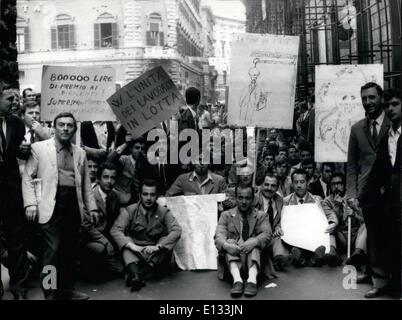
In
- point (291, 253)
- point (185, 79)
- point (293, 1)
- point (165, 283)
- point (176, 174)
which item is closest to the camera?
point (165, 283)

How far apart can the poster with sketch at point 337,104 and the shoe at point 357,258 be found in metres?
1.07

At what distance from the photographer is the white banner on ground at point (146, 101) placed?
5875mm

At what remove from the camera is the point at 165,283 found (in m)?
5.16

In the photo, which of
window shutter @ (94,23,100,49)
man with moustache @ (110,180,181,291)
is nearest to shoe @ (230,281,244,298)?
man with moustache @ (110,180,181,291)

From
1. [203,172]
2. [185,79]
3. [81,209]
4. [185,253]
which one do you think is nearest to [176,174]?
[203,172]

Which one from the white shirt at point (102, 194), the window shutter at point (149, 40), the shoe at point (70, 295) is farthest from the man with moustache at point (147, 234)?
the window shutter at point (149, 40)

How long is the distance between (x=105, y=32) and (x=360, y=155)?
2367cm

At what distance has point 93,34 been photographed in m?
26.6

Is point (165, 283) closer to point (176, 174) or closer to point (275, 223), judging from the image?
point (275, 223)

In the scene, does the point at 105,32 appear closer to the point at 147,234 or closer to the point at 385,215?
the point at 147,234

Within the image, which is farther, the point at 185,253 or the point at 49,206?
the point at 185,253

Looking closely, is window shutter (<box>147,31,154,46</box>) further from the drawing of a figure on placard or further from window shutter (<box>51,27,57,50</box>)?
the drawing of a figure on placard

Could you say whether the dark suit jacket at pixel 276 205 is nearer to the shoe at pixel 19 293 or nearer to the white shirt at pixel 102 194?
the white shirt at pixel 102 194

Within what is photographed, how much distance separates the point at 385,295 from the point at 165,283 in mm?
2086
